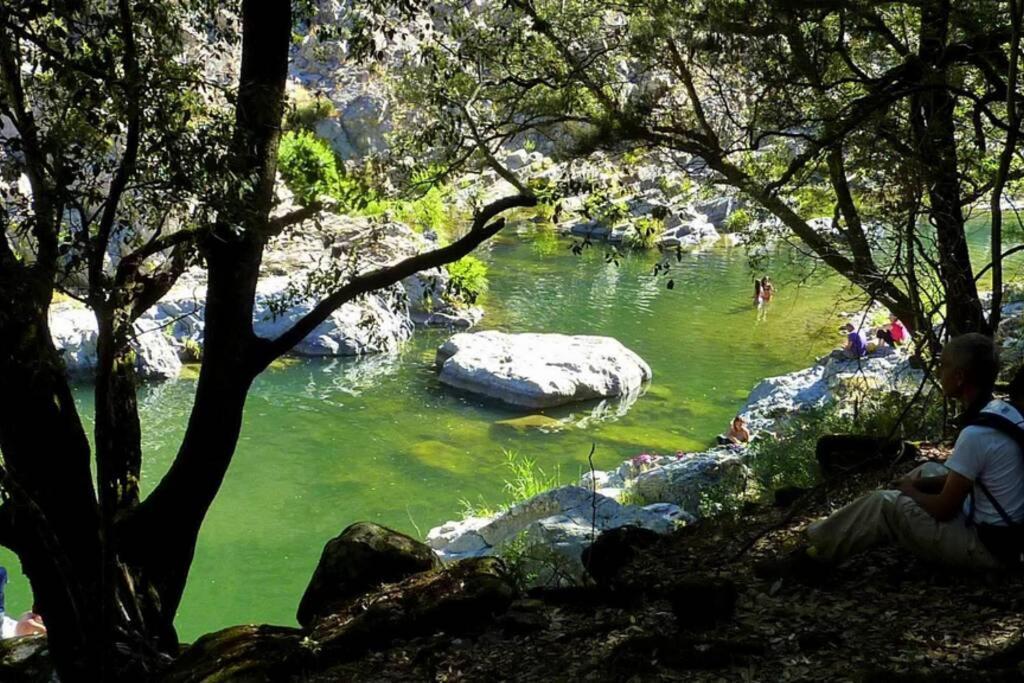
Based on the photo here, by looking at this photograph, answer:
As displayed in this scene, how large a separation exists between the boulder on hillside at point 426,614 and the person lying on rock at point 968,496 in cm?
166

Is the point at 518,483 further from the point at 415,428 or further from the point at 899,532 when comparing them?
the point at 899,532

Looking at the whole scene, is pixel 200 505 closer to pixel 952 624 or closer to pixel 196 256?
pixel 196 256

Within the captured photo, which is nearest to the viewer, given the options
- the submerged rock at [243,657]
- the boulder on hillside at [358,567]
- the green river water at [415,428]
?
the submerged rock at [243,657]

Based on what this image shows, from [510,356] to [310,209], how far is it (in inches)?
502

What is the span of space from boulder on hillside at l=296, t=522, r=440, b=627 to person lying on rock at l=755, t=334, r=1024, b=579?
255 cm

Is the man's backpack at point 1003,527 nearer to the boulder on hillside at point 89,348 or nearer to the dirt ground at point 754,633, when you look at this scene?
the dirt ground at point 754,633

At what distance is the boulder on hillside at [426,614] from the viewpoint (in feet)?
15.3

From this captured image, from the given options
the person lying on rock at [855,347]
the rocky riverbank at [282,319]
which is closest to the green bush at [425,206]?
the rocky riverbank at [282,319]

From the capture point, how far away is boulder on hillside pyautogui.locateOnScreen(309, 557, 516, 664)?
4656 mm

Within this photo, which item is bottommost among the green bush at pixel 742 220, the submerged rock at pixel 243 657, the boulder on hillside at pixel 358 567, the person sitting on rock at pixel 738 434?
the person sitting on rock at pixel 738 434

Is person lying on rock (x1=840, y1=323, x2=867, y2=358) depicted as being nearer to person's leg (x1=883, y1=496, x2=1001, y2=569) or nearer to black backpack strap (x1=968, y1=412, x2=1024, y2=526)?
person's leg (x1=883, y1=496, x2=1001, y2=569)

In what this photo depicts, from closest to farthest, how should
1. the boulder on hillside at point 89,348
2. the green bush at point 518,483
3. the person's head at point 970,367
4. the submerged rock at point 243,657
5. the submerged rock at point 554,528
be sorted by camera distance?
the person's head at point 970,367, the submerged rock at point 243,657, the submerged rock at point 554,528, the green bush at point 518,483, the boulder on hillside at point 89,348

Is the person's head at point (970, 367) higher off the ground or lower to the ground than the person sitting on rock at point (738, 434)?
higher

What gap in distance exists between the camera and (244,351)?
611cm
